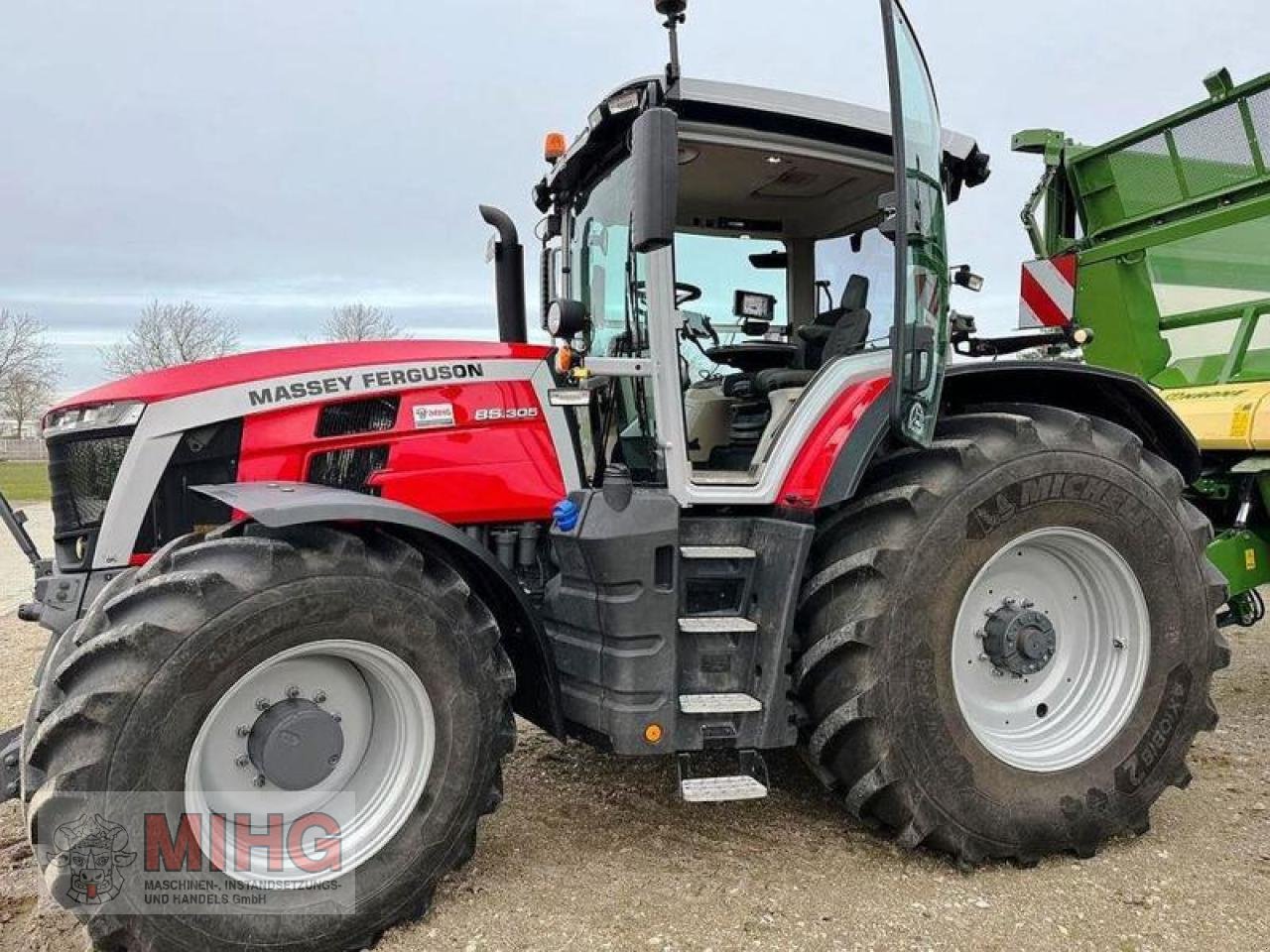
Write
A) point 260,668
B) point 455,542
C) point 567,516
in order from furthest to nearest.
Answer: point 567,516 → point 455,542 → point 260,668

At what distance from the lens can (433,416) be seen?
3.20 metres

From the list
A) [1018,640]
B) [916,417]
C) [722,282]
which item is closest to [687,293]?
[722,282]

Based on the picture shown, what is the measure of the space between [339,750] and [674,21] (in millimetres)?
2311

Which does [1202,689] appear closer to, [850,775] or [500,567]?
[850,775]

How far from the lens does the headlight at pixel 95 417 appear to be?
2.94m

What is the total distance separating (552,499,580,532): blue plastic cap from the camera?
3.13m

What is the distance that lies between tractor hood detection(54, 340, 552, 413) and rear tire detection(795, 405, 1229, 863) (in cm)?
143

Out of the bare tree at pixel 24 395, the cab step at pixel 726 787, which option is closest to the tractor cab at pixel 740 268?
the cab step at pixel 726 787

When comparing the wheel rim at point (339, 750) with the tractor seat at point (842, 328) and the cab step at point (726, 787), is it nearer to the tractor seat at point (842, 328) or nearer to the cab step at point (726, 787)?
the cab step at point (726, 787)

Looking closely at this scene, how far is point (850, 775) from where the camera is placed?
10.00 ft

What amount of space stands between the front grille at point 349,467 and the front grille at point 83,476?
1.85 feet

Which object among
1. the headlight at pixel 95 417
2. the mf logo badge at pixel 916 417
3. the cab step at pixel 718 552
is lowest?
the cab step at pixel 718 552

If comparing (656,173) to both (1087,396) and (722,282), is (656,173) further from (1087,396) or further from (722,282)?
(1087,396)

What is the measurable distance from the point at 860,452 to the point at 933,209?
2.66 feet
